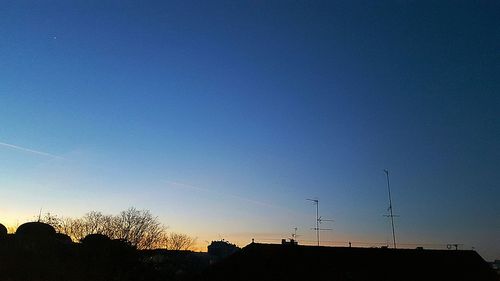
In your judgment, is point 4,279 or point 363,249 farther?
point 4,279

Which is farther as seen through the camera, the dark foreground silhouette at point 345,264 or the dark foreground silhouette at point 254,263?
the dark foreground silhouette at point 254,263

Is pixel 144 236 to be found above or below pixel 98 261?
above

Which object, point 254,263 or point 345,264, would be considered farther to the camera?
point 345,264

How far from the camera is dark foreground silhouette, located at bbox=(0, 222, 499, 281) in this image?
1348 inches

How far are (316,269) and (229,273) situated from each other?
7019mm

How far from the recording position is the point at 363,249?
3856 cm

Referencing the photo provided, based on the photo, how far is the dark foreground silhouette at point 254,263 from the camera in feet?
112

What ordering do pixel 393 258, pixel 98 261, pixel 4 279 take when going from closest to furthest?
pixel 393 258
pixel 4 279
pixel 98 261

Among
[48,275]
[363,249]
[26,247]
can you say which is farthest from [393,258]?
[26,247]

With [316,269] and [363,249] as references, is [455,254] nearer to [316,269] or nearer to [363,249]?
[363,249]

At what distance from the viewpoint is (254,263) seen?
114 feet

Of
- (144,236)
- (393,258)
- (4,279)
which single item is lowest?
(4,279)

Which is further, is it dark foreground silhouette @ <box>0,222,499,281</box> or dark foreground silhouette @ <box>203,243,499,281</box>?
dark foreground silhouette @ <box>0,222,499,281</box>

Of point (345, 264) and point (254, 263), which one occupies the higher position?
point (345, 264)
